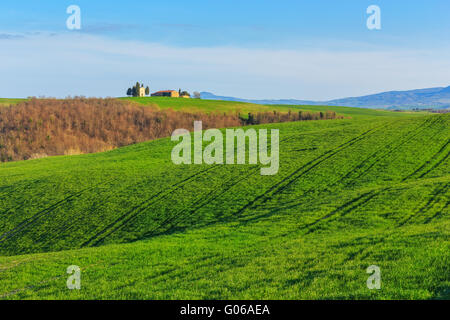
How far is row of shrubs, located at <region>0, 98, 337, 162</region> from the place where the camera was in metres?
95.0

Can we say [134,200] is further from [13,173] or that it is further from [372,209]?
[13,173]

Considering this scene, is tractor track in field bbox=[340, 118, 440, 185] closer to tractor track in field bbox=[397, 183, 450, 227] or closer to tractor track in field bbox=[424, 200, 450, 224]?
tractor track in field bbox=[397, 183, 450, 227]

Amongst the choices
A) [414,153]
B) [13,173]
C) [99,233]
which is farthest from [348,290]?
[13,173]

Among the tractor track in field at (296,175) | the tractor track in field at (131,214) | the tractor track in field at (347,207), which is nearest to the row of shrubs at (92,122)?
the tractor track in field at (131,214)

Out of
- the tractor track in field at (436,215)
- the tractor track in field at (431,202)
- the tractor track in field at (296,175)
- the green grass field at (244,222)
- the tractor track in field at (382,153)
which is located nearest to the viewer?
the green grass field at (244,222)

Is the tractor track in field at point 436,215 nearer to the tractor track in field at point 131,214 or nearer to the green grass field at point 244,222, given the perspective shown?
the green grass field at point 244,222

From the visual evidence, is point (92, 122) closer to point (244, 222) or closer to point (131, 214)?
point (131, 214)

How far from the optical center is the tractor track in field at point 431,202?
2338 centimetres

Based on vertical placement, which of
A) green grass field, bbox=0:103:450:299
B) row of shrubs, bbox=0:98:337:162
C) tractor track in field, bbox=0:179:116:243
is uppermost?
row of shrubs, bbox=0:98:337:162

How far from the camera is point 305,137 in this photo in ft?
180

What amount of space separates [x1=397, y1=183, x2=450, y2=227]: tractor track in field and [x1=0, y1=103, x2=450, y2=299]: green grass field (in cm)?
13

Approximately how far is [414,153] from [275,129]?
26.6 m

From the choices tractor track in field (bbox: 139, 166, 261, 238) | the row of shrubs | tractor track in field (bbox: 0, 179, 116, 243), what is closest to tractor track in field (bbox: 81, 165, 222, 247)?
tractor track in field (bbox: 139, 166, 261, 238)

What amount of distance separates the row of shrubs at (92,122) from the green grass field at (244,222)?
3794cm
